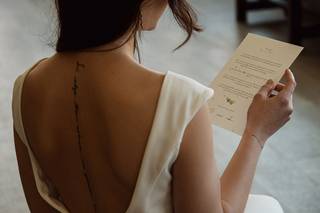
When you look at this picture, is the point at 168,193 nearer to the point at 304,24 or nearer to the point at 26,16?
the point at 304,24

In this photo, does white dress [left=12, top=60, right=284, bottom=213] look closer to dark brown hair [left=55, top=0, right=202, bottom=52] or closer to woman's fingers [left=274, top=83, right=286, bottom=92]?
dark brown hair [left=55, top=0, right=202, bottom=52]

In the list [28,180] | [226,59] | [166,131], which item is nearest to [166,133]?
[166,131]

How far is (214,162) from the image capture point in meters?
0.92

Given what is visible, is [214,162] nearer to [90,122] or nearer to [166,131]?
[166,131]

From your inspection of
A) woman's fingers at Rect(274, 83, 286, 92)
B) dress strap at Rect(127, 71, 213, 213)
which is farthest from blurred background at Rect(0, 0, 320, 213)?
woman's fingers at Rect(274, 83, 286, 92)

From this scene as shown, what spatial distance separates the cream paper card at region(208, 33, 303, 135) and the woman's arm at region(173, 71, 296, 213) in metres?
0.06

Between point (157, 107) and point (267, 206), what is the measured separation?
1.77 ft

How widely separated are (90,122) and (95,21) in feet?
0.54

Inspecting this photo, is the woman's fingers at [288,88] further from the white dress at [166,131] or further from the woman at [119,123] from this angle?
the white dress at [166,131]

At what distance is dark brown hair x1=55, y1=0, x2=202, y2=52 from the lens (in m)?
0.88

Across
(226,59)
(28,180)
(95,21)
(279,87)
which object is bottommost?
(226,59)

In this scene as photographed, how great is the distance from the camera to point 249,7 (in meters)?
4.59

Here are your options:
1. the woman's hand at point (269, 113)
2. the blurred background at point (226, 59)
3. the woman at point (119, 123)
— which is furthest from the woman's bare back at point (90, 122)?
the woman's hand at point (269, 113)

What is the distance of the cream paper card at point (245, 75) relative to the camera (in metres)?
1.19
